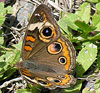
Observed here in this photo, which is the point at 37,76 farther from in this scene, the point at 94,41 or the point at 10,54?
the point at 94,41

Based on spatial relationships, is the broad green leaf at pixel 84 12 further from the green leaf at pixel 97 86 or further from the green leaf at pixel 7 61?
the green leaf at pixel 7 61

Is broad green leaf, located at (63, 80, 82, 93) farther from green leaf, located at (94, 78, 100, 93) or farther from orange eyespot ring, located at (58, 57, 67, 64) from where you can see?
orange eyespot ring, located at (58, 57, 67, 64)

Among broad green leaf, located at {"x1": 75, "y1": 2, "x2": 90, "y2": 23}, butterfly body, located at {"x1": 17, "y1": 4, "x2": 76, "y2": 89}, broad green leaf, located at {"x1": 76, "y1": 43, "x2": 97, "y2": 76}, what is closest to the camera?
butterfly body, located at {"x1": 17, "y1": 4, "x2": 76, "y2": 89}

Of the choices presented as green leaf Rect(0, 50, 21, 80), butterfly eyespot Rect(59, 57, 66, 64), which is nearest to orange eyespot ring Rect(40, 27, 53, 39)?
butterfly eyespot Rect(59, 57, 66, 64)

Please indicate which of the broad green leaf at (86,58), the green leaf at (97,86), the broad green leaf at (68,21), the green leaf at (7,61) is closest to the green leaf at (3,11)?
the green leaf at (7,61)

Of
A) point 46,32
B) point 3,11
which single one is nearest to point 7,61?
point 46,32

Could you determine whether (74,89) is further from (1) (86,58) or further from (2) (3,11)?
(2) (3,11)

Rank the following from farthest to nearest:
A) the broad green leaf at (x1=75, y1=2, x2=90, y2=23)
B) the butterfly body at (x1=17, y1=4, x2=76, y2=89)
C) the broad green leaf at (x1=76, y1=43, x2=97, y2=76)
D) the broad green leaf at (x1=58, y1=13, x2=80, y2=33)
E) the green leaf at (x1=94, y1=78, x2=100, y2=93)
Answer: the broad green leaf at (x1=75, y1=2, x2=90, y2=23) < the broad green leaf at (x1=58, y1=13, x2=80, y2=33) < the broad green leaf at (x1=76, y1=43, x2=97, y2=76) < the green leaf at (x1=94, y1=78, x2=100, y2=93) < the butterfly body at (x1=17, y1=4, x2=76, y2=89)

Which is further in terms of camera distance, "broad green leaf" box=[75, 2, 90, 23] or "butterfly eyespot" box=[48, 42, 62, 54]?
"broad green leaf" box=[75, 2, 90, 23]
